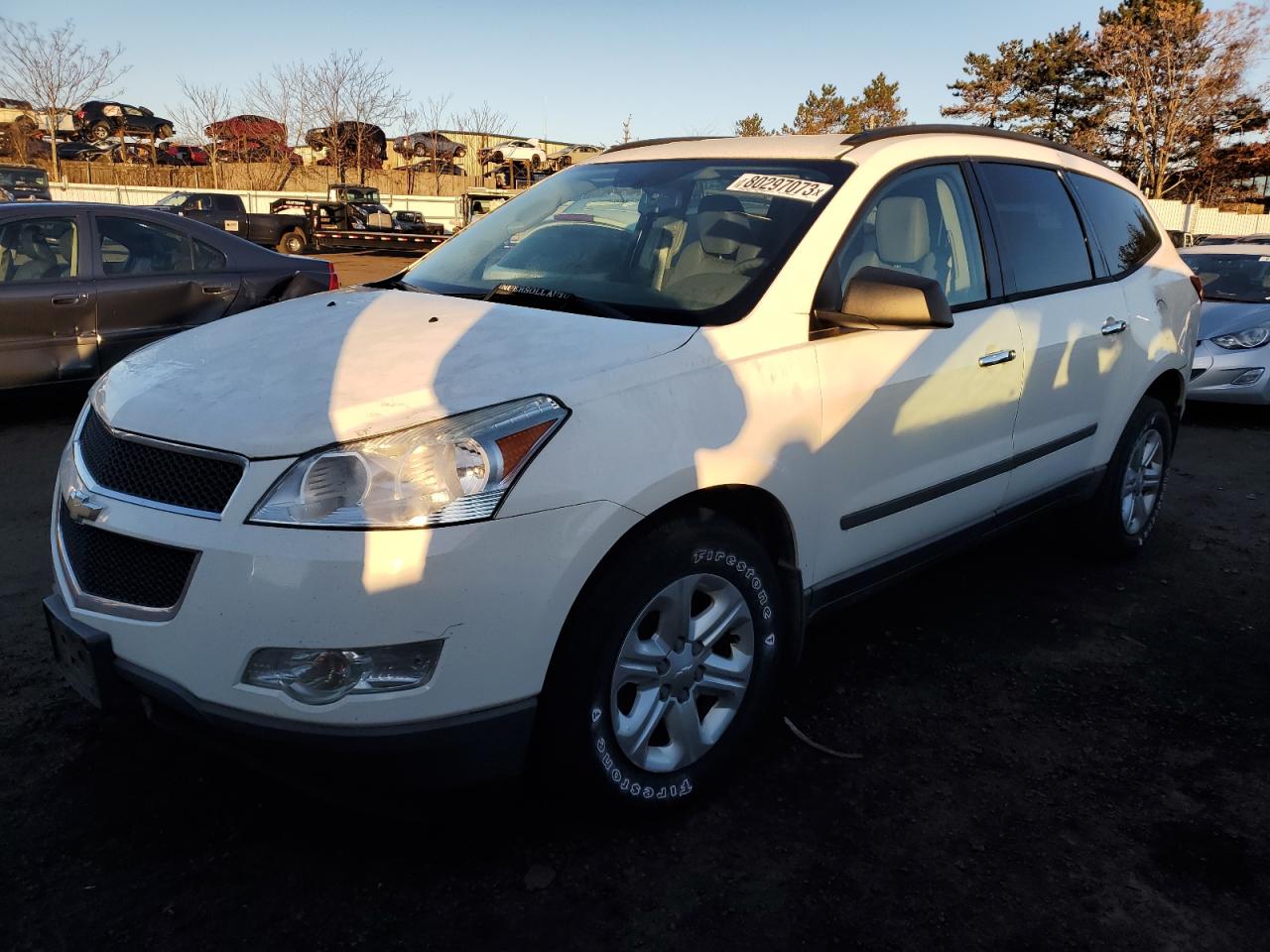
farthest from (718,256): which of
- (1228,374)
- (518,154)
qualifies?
(518,154)

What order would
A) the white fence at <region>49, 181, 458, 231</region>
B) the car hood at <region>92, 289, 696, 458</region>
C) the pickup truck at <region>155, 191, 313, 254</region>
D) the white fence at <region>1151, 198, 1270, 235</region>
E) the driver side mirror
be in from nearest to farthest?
the car hood at <region>92, 289, 696, 458</region> < the driver side mirror < the pickup truck at <region>155, 191, 313, 254</region> < the white fence at <region>49, 181, 458, 231</region> < the white fence at <region>1151, 198, 1270, 235</region>

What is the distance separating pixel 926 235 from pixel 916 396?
66 cm

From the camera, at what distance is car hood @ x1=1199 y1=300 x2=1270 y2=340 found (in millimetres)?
8172

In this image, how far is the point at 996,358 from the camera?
3.43 metres

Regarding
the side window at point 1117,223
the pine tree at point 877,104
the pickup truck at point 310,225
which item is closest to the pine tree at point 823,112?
the pine tree at point 877,104

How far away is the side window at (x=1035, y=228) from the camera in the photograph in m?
3.69

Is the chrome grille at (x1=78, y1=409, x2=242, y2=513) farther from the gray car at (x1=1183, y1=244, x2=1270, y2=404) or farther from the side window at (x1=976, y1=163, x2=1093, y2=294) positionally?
the gray car at (x1=1183, y1=244, x2=1270, y2=404)

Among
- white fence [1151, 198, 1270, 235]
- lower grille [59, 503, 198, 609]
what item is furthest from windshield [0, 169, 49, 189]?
white fence [1151, 198, 1270, 235]

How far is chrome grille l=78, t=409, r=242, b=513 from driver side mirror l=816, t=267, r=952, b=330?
65.1 inches

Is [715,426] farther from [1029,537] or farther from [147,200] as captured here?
[147,200]

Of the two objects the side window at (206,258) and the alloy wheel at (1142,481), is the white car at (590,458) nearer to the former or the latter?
the alloy wheel at (1142,481)

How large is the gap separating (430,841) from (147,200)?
3742cm

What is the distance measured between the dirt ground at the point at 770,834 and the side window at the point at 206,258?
4.31 meters

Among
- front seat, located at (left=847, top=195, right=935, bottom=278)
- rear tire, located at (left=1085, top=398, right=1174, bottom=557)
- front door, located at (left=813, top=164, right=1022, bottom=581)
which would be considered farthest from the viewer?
rear tire, located at (left=1085, top=398, right=1174, bottom=557)
